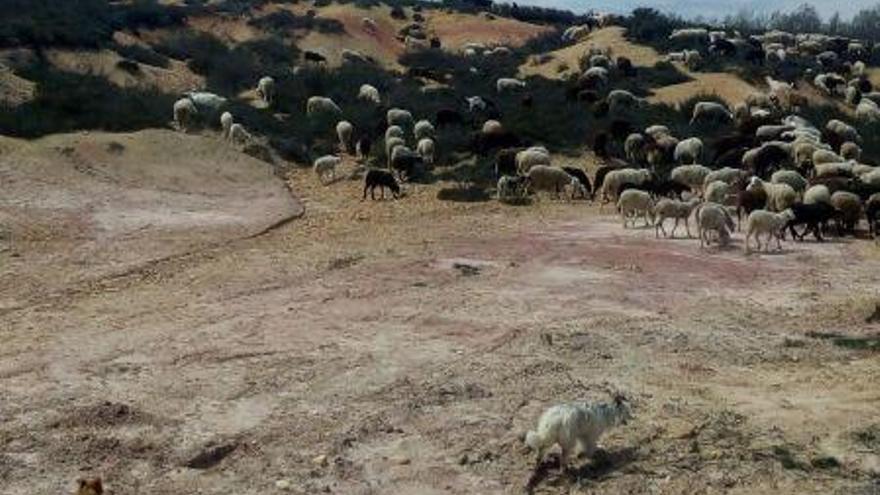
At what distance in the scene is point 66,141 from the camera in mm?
25625

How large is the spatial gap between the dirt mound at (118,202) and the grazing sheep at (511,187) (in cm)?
447

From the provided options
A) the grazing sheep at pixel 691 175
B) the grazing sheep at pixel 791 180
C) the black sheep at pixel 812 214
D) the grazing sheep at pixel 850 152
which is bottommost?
the black sheep at pixel 812 214

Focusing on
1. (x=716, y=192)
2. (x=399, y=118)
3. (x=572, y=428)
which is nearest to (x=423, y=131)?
(x=399, y=118)

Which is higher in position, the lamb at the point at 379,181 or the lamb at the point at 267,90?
the lamb at the point at 267,90

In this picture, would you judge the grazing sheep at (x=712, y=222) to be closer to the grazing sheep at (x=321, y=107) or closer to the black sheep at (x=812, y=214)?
the black sheep at (x=812, y=214)

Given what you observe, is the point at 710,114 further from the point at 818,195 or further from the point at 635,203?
the point at 635,203

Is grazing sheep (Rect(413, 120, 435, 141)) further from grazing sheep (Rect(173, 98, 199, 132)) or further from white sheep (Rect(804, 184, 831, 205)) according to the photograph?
white sheep (Rect(804, 184, 831, 205))

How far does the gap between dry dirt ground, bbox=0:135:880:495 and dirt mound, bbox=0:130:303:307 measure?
0.22 metres

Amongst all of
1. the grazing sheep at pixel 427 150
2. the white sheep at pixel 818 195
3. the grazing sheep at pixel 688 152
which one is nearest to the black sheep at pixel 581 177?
the grazing sheep at pixel 688 152

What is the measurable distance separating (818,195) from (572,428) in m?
14.1

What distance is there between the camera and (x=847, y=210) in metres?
21.5

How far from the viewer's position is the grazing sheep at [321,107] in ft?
113

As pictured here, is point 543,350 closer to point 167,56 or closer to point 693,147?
point 693,147

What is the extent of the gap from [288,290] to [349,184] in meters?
10.5
